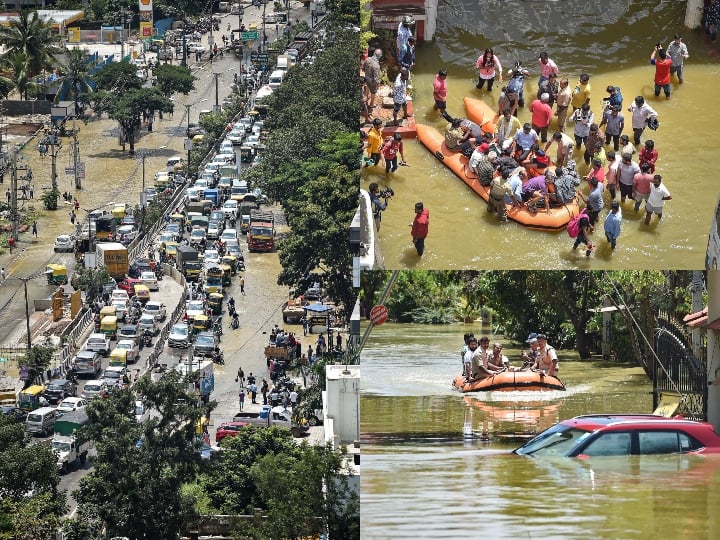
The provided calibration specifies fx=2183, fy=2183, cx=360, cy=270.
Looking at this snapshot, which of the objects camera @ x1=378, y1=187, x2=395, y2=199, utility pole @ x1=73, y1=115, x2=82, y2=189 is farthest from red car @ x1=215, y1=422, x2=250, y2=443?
utility pole @ x1=73, y1=115, x2=82, y2=189

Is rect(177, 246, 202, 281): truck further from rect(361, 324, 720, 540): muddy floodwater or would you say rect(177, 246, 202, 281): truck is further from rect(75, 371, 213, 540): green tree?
rect(361, 324, 720, 540): muddy floodwater

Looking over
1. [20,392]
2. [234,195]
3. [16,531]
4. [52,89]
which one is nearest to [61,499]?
[16,531]

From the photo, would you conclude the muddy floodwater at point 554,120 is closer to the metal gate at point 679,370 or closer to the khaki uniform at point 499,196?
the khaki uniform at point 499,196

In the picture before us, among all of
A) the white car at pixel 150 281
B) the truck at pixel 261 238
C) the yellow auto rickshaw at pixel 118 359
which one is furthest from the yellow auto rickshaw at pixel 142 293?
the yellow auto rickshaw at pixel 118 359

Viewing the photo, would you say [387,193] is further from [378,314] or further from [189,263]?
[189,263]

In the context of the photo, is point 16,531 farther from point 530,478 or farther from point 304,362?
point 530,478
